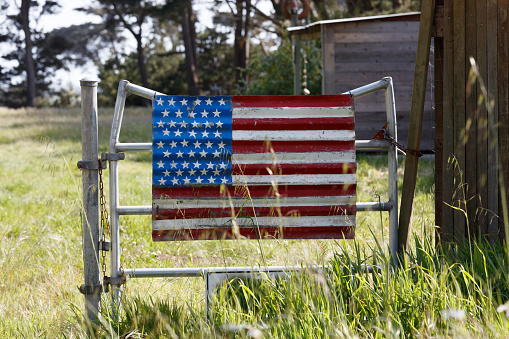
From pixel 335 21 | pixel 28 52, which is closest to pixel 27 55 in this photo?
pixel 28 52

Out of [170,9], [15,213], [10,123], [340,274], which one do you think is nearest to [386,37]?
[15,213]

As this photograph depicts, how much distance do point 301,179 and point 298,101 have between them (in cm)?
46

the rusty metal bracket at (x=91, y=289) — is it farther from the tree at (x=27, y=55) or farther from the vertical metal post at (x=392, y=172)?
the tree at (x=27, y=55)

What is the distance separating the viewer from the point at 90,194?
329 cm

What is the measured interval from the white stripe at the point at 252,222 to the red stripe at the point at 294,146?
0.39m

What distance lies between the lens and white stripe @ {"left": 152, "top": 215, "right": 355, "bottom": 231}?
3.30m

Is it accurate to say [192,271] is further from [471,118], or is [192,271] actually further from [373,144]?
[471,118]

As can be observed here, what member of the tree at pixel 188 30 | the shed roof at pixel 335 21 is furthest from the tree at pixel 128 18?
the shed roof at pixel 335 21

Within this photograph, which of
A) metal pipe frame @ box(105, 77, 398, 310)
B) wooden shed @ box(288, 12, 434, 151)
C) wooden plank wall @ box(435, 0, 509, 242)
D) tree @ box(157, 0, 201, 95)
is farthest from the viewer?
tree @ box(157, 0, 201, 95)

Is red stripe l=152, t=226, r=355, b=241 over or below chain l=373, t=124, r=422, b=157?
below

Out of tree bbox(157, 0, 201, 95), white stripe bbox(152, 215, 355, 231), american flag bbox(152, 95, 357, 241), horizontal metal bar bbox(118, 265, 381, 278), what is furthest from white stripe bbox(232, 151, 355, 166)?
tree bbox(157, 0, 201, 95)

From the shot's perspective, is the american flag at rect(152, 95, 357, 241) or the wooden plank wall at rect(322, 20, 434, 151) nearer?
the american flag at rect(152, 95, 357, 241)

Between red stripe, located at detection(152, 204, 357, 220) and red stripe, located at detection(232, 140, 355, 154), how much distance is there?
0.33 meters

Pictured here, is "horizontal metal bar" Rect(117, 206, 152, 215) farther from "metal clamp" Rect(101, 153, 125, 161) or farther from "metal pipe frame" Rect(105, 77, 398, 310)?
"metal clamp" Rect(101, 153, 125, 161)
